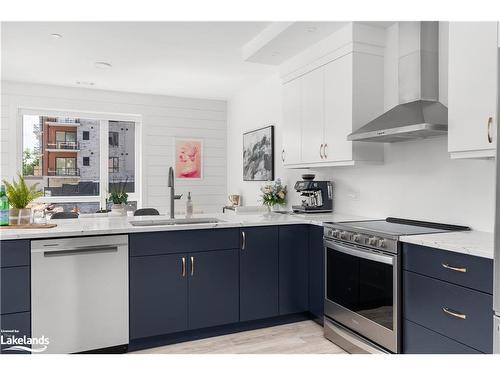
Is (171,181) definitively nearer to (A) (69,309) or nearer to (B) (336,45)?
(A) (69,309)

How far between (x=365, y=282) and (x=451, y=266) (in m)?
0.66

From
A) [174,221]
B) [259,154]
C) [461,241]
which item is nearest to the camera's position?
[461,241]

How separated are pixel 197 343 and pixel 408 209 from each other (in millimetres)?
1894

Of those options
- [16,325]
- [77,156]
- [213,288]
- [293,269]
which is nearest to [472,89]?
[293,269]

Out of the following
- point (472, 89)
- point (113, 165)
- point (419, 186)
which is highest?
point (472, 89)

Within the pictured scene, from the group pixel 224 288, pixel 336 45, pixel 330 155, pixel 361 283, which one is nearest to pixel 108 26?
pixel 336 45

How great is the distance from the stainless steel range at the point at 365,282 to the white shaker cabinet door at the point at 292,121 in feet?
3.96

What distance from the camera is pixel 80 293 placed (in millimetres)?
2523

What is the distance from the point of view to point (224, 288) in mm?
2977

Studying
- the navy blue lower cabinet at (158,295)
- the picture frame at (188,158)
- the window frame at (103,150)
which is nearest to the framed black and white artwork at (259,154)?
the picture frame at (188,158)

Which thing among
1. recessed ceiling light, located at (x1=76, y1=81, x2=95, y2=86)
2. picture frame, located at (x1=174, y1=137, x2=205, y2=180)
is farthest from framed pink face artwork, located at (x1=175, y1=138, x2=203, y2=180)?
recessed ceiling light, located at (x1=76, y1=81, x2=95, y2=86)

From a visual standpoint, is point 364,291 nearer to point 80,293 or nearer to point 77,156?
point 80,293

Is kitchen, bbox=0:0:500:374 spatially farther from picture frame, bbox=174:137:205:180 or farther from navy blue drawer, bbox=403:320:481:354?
picture frame, bbox=174:137:205:180

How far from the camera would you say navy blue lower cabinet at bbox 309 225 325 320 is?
3.08 meters
